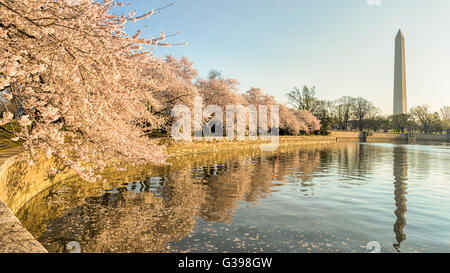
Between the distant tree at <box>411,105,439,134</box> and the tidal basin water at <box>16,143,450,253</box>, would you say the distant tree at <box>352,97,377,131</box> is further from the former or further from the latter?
the tidal basin water at <box>16,143,450,253</box>

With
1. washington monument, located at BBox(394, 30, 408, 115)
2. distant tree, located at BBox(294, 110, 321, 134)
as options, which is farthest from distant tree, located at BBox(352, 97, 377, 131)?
distant tree, located at BBox(294, 110, 321, 134)

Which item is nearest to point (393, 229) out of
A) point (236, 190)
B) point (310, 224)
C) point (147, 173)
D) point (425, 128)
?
point (310, 224)

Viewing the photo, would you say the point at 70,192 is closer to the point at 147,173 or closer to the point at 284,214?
the point at 147,173

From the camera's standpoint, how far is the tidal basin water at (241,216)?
650 centimetres

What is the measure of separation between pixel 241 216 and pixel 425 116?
458 feet

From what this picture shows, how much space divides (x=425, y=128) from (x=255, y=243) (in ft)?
463

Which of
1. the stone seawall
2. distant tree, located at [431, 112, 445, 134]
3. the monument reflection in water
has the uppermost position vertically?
distant tree, located at [431, 112, 445, 134]

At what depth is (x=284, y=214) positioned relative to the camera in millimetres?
9023

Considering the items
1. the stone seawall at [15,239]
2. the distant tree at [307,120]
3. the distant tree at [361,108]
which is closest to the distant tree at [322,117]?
the distant tree at [307,120]

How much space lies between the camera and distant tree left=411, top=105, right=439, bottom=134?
118 m

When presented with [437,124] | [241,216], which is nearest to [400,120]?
[437,124]

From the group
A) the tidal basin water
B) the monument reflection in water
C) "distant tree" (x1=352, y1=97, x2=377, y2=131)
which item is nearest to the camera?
the tidal basin water

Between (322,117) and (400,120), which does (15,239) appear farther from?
Result: (400,120)

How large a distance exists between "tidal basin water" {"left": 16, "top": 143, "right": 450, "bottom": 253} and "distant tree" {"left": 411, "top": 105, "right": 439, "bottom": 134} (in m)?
127
